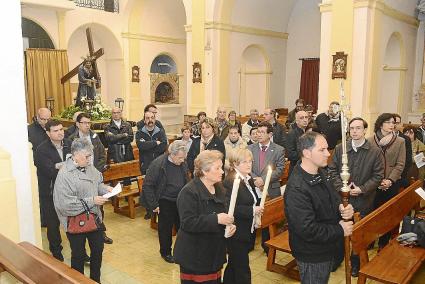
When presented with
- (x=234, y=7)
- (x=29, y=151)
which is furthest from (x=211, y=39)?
(x=29, y=151)

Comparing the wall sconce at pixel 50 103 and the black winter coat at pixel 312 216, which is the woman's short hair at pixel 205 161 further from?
the wall sconce at pixel 50 103

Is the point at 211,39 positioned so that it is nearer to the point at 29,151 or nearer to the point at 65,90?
the point at 65,90

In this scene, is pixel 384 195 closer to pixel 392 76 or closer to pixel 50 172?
pixel 50 172

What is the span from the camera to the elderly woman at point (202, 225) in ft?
10.1

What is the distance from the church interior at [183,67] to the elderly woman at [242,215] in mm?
981

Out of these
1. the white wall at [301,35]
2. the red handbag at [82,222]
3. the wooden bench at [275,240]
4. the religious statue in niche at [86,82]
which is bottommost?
the wooden bench at [275,240]

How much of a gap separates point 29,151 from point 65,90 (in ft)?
35.6

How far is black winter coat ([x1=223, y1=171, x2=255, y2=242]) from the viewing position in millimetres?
3538

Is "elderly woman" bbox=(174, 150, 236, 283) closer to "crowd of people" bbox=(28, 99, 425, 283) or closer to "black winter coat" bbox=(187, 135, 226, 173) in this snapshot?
"crowd of people" bbox=(28, 99, 425, 283)

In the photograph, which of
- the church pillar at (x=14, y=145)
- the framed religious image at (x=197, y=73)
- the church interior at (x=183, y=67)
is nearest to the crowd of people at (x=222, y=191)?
the church pillar at (x=14, y=145)

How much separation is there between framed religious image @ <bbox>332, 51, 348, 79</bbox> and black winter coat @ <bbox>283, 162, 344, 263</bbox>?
7.36m

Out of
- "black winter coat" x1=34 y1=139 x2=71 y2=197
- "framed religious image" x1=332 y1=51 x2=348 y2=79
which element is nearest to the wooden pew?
"black winter coat" x1=34 y1=139 x2=71 y2=197

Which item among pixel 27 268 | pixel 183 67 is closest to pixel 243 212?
pixel 27 268

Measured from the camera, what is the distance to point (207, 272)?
3191 millimetres
